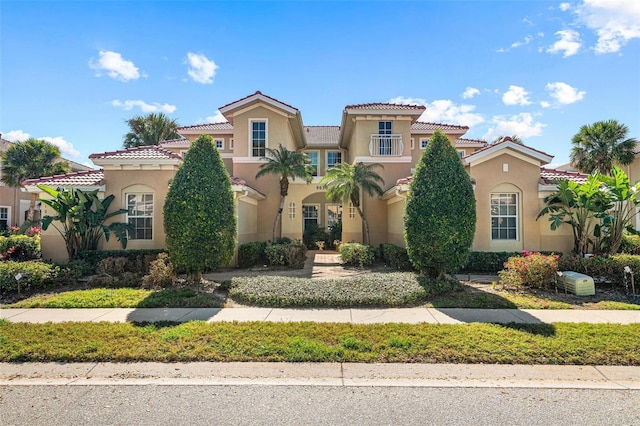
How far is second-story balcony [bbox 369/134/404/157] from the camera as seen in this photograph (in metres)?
18.7

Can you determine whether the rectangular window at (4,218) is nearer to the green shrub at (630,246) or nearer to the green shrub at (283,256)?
the green shrub at (283,256)

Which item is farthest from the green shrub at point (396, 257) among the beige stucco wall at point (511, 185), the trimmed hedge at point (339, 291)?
the trimmed hedge at point (339, 291)

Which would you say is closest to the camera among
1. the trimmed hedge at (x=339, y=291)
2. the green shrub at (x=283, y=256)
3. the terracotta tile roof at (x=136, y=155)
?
the trimmed hedge at (x=339, y=291)

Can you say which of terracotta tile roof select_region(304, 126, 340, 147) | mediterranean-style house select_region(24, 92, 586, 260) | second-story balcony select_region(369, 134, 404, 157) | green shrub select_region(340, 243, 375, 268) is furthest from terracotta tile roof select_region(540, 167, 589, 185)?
terracotta tile roof select_region(304, 126, 340, 147)

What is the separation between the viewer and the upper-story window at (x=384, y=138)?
742 inches

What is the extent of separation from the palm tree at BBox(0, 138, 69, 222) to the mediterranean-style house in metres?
6.98

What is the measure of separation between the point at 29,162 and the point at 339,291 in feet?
74.7

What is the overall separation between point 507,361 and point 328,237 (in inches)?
738

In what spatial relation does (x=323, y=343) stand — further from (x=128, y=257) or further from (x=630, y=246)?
(x=630, y=246)

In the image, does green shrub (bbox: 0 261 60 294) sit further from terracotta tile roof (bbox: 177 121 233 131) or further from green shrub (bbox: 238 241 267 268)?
terracotta tile roof (bbox: 177 121 233 131)

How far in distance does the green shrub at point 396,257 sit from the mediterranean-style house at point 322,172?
93 cm

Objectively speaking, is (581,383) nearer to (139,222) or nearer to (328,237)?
(139,222)

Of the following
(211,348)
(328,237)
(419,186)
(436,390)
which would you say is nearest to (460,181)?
(419,186)

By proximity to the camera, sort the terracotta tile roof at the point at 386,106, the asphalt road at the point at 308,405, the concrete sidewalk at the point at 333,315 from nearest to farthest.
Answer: the asphalt road at the point at 308,405
the concrete sidewalk at the point at 333,315
the terracotta tile roof at the point at 386,106
